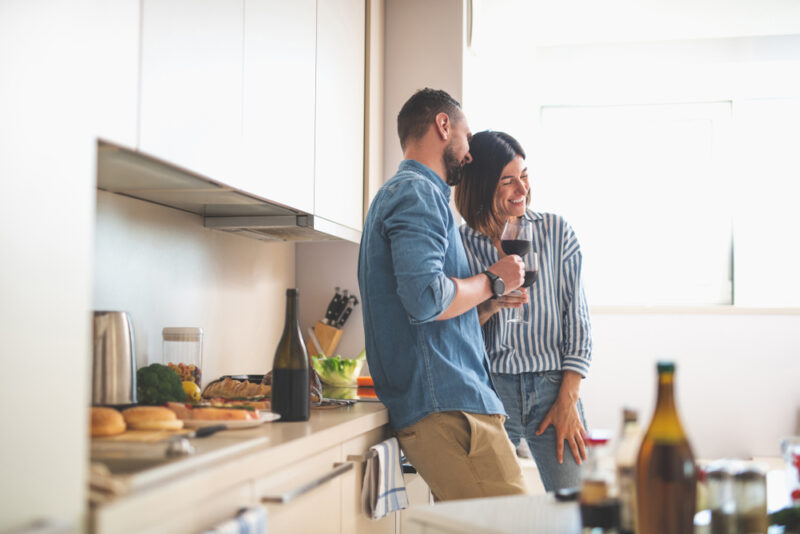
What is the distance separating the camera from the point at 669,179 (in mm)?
4613

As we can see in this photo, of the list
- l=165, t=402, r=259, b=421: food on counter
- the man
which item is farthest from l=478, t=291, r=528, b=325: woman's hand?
l=165, t=402, r=259, b=421: food on counter

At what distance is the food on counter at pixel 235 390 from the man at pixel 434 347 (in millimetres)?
332

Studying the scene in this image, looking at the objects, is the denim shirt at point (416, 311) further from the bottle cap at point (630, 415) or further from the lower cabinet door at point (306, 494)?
the bottle cap at point (630, 415)

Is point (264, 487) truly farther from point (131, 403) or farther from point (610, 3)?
point (610, 3)

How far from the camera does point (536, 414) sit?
218 cm

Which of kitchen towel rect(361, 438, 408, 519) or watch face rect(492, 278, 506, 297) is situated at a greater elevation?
watch face rect(492, 278, 506, 297)

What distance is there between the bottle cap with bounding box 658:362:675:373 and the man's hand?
3.01 ft

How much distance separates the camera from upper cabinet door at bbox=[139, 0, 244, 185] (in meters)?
A: 1.43

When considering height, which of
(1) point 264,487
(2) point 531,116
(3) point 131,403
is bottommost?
(1) point 264,487

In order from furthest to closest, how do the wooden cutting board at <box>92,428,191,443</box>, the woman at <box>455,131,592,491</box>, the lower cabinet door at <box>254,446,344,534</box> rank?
the woman at <box>455,131,592,491</box> < the lower cabinet door at <box>254,446,344,534</box> < the wooden cutting board at <box>92,428,191,443</box>

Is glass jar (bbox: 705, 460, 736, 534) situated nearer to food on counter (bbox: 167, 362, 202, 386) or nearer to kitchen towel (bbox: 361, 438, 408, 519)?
kitchen towel (bbox: 361, 438, 408, 519)

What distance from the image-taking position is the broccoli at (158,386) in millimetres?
1787

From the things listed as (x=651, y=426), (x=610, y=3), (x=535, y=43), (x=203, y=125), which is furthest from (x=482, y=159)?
(x=535, y=43)

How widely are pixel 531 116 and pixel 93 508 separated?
3.96 metres
